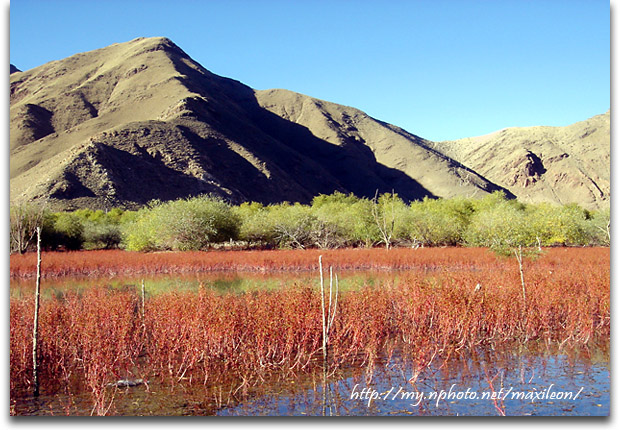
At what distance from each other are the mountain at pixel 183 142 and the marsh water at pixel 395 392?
4493 centimetres

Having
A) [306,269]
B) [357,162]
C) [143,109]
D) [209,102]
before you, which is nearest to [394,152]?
[357,162]

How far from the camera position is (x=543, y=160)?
12444 centimetres

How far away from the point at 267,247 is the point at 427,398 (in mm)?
32081

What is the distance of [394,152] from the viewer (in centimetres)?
12375

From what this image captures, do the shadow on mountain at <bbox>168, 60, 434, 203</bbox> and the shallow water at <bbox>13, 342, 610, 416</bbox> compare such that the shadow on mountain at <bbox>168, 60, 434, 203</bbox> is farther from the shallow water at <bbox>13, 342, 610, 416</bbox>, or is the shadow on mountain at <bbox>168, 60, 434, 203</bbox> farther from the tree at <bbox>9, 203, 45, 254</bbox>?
the shallow water at <bbox>13, 342, 610, 416</bbox>

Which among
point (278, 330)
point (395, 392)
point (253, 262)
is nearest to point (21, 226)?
point (253, 262)

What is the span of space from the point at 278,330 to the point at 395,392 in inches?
90.2

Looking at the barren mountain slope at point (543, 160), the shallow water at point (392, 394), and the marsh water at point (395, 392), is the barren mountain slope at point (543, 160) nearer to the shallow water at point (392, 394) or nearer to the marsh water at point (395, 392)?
the marsh water at point (395, 392)

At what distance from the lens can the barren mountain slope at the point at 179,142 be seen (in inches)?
2594

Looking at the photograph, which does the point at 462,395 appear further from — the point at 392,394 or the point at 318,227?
the point at 318,227

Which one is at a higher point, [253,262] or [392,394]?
[253,262]

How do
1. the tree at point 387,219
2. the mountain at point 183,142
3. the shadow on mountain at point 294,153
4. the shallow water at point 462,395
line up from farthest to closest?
the shadow on mountain at point 294,153 < the mountain at point 183,142 < the tree at point 387,219 < the shallow water at point 462,395

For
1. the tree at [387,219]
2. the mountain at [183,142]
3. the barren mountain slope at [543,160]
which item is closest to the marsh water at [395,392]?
the tree at [387,219]

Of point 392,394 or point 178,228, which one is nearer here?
point 392,394
